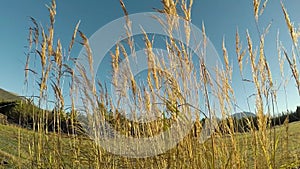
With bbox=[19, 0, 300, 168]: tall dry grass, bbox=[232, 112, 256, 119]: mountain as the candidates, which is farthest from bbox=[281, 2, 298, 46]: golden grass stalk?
bbox=[232, 112, 256, 119]: mountain

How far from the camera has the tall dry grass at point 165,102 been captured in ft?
4.50

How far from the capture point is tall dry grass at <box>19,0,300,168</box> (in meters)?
1.37

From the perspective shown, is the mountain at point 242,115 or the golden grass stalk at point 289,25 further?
the mountain at point 242,115

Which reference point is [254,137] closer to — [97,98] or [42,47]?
[97,98]

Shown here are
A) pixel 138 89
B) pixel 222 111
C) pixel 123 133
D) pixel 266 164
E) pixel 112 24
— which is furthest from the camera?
pixel 112 24

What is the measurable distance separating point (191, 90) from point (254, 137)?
1.37 ft

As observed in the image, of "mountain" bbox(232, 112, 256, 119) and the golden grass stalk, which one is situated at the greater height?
the golden grass stalk

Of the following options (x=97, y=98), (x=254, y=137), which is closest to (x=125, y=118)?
(x=97, y=98)

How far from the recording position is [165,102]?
1.16 meters

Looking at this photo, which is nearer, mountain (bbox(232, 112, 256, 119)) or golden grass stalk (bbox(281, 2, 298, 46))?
golden grass stalk (bbox(281, 2, 298, 46))

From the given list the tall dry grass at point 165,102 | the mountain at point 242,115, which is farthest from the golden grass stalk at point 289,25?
the mountain at point 242,115

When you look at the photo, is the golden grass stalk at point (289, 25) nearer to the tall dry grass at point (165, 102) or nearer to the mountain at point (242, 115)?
the tall dry grass at point (165, 102)

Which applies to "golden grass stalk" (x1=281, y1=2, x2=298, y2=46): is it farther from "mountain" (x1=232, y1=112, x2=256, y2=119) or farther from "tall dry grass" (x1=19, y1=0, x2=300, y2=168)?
"mountain" (x1=232, y1=112, x2=256, y2=119)

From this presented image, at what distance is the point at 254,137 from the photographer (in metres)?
1.48
